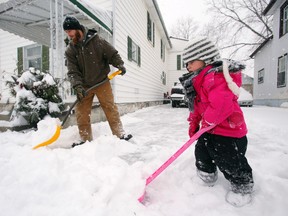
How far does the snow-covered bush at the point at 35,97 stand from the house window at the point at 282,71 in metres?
12.1

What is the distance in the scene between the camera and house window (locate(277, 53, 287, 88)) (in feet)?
39.2

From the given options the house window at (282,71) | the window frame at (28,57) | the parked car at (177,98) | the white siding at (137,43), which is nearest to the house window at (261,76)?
the house window at (282,71)

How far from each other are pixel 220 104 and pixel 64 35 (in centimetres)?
595

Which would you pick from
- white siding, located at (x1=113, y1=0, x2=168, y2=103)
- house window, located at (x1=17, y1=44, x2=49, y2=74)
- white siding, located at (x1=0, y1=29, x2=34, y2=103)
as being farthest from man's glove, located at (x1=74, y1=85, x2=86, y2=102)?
white siding, located at (x1=0, y1=29, x2=34, y2=103)

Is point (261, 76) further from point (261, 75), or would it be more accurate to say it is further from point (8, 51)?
point (8, 51)

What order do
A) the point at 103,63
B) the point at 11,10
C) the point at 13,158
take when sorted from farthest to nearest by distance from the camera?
the point at 11,10, the point at 103,63, the point at 13,158

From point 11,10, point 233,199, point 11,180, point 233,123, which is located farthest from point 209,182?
point 11,10

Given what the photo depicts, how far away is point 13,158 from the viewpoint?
2.10m

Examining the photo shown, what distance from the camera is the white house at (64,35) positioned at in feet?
16.3

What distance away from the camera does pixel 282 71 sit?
12.4 metres

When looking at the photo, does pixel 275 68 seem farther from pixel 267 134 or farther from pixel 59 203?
pixel 59 203

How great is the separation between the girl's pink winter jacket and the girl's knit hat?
13 centimetres

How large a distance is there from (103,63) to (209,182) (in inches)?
92.7

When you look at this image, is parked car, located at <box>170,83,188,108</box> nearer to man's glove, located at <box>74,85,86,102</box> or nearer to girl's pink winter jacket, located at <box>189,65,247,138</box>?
man's glove, located at <box>74,85,86,102</box>
